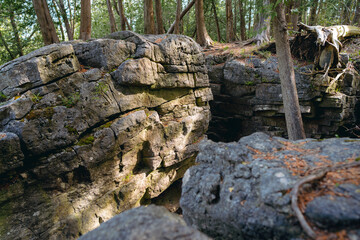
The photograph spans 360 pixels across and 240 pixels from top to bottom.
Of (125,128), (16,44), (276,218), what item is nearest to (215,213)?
(276,218)

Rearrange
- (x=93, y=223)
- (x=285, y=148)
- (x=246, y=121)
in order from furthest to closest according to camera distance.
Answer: (x=246, y=121) → (x=93, y=223) → (x=285, y=148)

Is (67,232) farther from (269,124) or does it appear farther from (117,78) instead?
(269,124)

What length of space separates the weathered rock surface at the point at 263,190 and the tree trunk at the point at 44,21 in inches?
397

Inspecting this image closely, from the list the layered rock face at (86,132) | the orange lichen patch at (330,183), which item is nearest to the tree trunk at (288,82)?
the layered rock face at (86,132)

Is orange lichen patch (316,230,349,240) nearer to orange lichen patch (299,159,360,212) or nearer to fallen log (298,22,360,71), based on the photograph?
orange lichen patch (299,159,360,212)

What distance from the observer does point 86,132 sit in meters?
7.04

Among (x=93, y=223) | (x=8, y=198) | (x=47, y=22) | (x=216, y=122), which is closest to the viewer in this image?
(x=8, y=198)

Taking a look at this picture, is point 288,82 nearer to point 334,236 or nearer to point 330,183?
point 330,183

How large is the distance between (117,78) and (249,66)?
8.62 meters

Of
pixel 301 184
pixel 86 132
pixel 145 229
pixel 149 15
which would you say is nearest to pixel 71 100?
pixel 86 132

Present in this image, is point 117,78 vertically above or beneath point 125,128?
above

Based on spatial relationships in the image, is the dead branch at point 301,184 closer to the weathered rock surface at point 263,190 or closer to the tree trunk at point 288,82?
the weathered rock surface at point 263,190

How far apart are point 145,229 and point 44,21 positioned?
37.4ft

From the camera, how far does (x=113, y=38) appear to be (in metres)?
8.55
